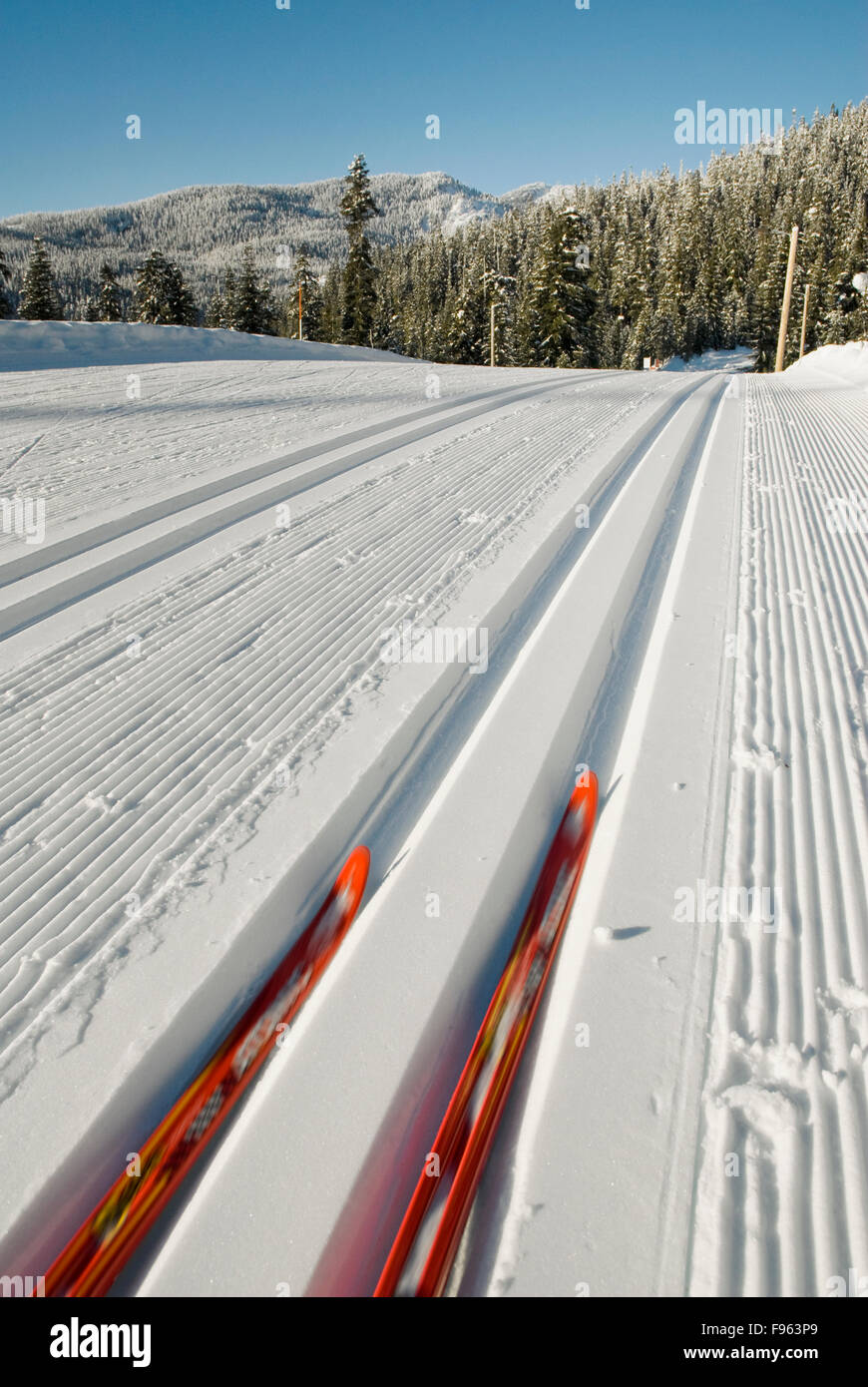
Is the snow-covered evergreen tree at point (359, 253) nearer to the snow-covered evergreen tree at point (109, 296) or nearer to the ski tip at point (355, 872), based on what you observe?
the snow-covered evergreen tree at point (109, 296)

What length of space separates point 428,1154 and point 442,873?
0.91 m

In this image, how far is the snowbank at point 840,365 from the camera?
1245 cm

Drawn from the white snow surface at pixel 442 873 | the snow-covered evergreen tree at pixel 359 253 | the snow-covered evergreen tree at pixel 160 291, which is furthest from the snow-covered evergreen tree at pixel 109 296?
the white snow surface at pixel 442 873

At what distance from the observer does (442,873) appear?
2.50 meters

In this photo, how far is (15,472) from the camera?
6.23 m

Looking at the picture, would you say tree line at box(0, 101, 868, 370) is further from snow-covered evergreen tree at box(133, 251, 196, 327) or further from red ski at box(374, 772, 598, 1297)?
red ski at box(374, 772, 598, 1297)

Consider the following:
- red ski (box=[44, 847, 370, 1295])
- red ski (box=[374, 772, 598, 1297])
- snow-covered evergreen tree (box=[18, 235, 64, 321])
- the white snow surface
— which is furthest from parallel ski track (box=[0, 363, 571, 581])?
snow-covered evergreen tree (box=[18, 235, 64, 321])

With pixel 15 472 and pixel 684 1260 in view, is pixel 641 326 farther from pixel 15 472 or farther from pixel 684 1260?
pixel 684 1260

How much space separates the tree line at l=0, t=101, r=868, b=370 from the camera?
3553cm

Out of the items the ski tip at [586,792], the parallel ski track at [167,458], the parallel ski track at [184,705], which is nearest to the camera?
the parallel ski track at [184,705]

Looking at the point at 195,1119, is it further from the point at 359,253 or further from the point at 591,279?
the point at 359,253

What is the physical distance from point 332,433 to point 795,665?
6071mm

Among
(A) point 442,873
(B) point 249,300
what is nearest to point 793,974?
(A) point 442,873

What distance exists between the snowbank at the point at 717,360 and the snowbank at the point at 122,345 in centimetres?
4483
